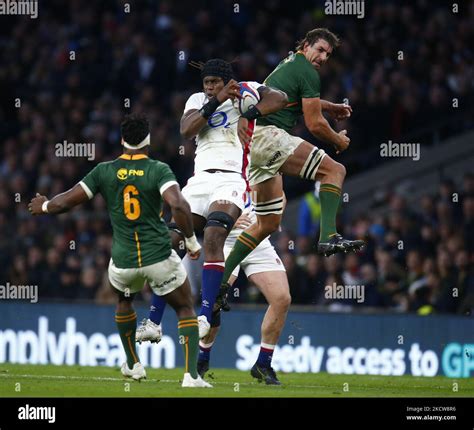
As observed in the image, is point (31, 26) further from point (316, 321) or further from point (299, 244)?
point (316, 321)

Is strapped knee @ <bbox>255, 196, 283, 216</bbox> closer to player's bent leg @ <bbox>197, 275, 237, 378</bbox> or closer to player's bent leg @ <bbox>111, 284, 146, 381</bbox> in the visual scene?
player's bent leg @ <bbox>197, 275, 237, 378</bbox>

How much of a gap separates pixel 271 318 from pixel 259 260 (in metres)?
0.70

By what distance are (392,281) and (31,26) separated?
498 inches

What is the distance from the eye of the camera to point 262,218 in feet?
43.9

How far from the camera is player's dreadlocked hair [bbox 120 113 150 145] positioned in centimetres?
1134

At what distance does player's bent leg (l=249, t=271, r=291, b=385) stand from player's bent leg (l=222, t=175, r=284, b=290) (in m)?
0.50

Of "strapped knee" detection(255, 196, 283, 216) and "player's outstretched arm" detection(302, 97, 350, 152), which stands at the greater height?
"player's outstretched arm" detection(302, 97, 350, 152)

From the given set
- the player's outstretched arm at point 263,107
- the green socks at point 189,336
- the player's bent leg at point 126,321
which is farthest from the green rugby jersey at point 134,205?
the player's outstretched arm at point 263,107

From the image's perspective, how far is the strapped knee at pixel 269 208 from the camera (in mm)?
13349

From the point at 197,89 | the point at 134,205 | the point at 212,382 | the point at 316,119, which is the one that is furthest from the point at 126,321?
the point at 197,89

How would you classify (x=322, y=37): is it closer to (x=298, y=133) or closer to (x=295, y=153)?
(x=295, y=153)

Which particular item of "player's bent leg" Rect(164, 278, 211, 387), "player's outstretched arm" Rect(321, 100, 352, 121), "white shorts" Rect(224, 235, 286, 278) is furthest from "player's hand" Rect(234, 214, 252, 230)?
"player's bent leg" Rect(164, 278, 211, 387)

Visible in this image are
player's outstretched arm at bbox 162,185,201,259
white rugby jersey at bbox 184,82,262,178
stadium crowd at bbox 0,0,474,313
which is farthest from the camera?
stadium crowd at bbox 0,0,474,313

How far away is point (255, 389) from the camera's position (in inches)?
476
